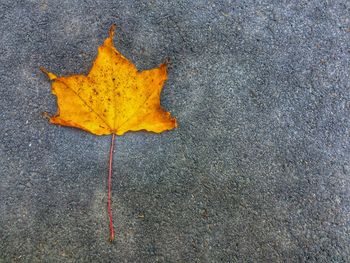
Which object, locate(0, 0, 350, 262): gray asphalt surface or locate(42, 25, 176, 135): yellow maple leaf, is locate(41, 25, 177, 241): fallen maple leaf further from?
locate(0, 0, 350, 262): gray asphalt surface

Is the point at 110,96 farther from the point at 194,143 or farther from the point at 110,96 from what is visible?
the point at 194,143

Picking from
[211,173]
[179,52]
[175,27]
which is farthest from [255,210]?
[175,27]

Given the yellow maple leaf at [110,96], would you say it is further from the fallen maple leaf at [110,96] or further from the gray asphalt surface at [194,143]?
the gray asphalt surface at [194,143]

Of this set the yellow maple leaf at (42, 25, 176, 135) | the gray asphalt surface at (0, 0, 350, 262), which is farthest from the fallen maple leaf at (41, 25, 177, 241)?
the gray asphalt surface at (0, 0, 350, 262)

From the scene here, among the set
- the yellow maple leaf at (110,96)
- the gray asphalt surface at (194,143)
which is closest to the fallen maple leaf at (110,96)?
the yellow maple leaf at (110,96)

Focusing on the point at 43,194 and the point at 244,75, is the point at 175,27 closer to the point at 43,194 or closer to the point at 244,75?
the point at 244,75
